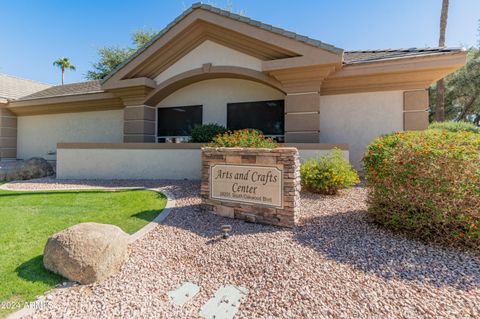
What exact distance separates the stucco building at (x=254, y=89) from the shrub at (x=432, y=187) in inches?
149

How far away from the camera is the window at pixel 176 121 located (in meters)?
12.0

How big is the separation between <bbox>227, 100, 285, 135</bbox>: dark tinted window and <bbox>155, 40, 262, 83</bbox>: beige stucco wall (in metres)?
1.75

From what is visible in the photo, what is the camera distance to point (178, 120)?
12.1m

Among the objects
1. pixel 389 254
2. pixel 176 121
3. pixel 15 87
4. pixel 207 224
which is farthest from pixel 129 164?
pixel 15 87

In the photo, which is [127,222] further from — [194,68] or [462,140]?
[194,68]

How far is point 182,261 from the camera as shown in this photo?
3631 mm

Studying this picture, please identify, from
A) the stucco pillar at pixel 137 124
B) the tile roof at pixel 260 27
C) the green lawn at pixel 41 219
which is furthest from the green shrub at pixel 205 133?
the tile roof at pixel 260 27

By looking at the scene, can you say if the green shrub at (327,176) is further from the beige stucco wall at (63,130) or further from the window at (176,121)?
the beige stucco wall at (63,130)

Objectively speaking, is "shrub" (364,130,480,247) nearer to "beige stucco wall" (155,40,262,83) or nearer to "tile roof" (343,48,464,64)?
"tile roof" (343,48,464,64)

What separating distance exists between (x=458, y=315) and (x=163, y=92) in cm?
1176

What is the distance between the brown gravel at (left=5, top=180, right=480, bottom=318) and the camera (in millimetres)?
2619

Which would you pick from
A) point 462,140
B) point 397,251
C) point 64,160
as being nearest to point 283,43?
point 462,140

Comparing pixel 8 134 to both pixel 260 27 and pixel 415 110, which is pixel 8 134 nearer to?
pixel 260 27

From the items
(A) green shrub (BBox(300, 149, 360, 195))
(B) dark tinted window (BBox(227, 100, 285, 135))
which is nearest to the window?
(B) dark tinted window (BBox(227, 100, 285, 135))
